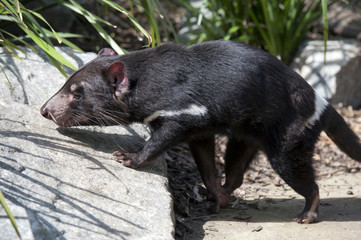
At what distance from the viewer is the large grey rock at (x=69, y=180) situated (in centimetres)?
304

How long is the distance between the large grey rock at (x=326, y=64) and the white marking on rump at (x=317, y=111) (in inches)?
93.9

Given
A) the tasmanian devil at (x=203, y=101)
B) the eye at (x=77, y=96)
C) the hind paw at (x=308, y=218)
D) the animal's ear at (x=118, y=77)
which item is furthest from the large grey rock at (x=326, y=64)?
the eye at (x=77, y=96)

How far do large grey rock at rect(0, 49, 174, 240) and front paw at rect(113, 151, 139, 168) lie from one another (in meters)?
0.05

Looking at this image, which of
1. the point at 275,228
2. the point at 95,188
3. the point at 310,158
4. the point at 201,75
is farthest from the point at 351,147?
the point at 95,188

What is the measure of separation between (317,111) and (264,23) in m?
2.92

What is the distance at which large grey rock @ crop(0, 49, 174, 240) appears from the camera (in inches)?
120

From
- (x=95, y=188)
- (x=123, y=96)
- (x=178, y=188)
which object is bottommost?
(x=178, y=188)

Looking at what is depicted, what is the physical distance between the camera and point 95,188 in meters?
3.45

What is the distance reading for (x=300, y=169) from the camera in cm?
407

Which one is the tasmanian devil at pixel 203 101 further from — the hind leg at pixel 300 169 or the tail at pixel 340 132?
the tail at pixel 340 132

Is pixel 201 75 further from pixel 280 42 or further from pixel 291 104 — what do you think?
pixel 280 42

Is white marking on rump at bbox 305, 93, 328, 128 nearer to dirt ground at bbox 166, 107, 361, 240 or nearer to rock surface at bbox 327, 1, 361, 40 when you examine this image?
dirt ground at bbox 166, 107, 361, 240

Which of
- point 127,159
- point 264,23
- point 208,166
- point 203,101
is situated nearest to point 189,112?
point 203,101

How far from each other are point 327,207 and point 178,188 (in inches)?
49.6
